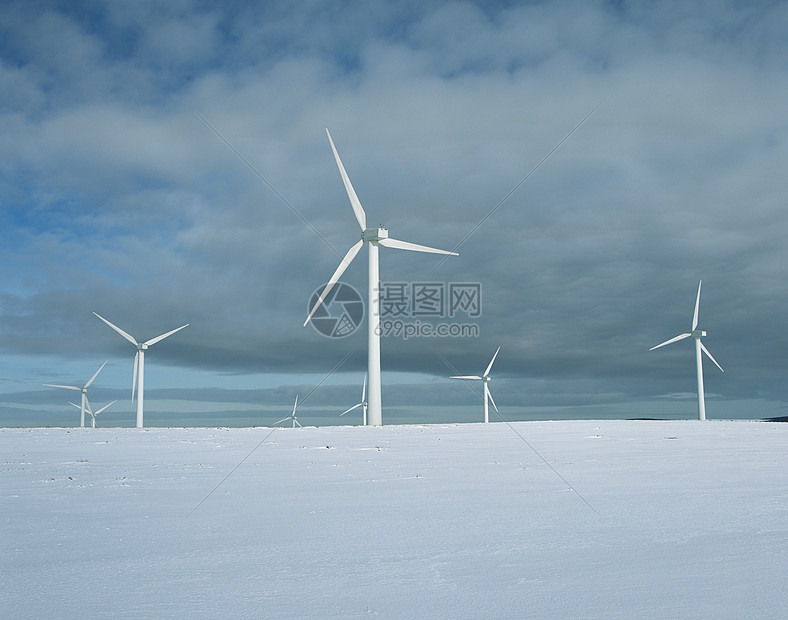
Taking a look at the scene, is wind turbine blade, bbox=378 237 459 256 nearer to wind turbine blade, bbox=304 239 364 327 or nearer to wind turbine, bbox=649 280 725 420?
wind turbine blade, bbox=304 239 364 327

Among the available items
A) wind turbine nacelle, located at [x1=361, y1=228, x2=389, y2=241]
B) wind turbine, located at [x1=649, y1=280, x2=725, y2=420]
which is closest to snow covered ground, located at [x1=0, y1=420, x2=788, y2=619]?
wind turbine nacelle, located at [x1=361, y1=228, x2=389, y2=241]

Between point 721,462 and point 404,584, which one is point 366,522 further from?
point 721,462

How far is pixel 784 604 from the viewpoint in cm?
443

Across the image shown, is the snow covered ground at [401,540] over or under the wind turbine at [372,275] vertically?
under

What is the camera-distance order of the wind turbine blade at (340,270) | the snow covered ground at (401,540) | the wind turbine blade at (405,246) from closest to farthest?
the snow covered ground at (401,540) → the wind turbine blade at (340,270) → the wind turbine blade at (405,246)

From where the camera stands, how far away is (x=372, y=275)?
136 feet

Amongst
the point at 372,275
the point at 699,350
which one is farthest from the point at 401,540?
the point at 699,350

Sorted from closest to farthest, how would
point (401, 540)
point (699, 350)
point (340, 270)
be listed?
point (401, 540) < point (340, 270) < point (699, 350)

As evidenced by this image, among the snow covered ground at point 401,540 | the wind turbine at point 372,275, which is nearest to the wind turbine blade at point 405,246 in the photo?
the wind turbine at point 372,275

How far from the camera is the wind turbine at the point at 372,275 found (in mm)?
38312

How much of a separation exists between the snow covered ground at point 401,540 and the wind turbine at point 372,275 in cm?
2176

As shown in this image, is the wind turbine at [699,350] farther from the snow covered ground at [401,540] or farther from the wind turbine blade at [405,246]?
the snow covered ground at [401,540]

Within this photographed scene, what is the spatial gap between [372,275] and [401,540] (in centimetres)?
3517

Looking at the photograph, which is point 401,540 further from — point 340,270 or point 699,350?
point 699,350
